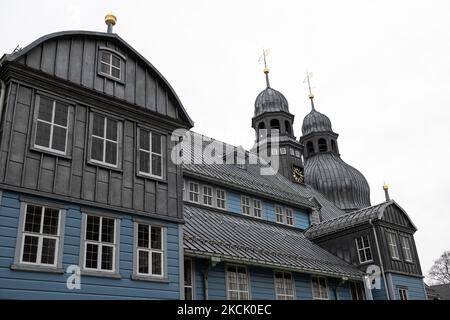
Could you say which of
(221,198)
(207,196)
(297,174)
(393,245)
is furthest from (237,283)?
(297,174)

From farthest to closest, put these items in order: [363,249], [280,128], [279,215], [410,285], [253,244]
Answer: [280,128] < [279,215] < [363,249] < [410,285] < [253,244]

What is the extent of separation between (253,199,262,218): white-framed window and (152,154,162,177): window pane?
12191 mm

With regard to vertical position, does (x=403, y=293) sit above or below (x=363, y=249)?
below

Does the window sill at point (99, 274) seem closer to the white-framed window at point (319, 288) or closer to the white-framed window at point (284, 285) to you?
the white-framed window at point (284, 285)

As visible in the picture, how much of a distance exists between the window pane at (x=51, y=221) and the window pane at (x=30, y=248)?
1.39ft

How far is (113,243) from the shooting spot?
15.0 metres

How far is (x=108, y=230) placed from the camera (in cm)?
1515

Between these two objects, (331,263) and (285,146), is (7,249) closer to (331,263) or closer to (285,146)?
(331,263)

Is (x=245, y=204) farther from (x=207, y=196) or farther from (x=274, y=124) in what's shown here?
(x=274, y=124)

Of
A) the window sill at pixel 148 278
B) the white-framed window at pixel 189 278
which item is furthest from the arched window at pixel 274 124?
the window sill at pixel 148 278

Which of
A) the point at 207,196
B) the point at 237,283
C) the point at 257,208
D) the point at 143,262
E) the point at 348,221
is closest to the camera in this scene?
the point at 143,262

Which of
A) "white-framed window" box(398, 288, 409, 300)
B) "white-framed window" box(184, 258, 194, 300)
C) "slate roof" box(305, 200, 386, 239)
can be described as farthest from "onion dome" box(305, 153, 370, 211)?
"white-framed window" box(184, 258, 194, 300)

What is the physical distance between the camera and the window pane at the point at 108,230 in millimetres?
14992

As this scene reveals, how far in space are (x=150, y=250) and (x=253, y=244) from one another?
326 inches
